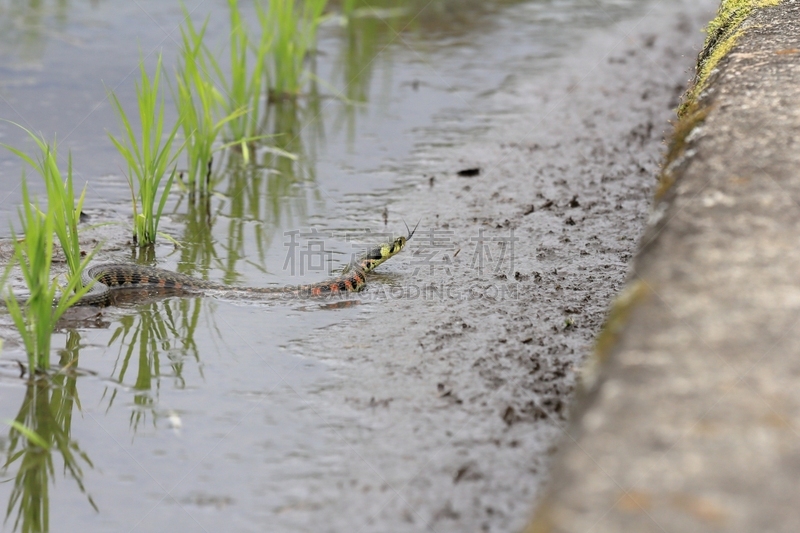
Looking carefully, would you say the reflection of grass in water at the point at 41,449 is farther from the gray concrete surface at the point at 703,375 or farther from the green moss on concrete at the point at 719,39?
the green moss on concrete at the point at 719,39

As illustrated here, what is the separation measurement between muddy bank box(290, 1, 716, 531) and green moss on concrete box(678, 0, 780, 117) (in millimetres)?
1357

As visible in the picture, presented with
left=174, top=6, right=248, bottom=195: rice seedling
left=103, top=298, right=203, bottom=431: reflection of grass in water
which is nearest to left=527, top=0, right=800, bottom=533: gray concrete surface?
left=103, top=298, right=203, bottom=431: reflection of grass in water

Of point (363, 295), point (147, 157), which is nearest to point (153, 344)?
point (363, 295)

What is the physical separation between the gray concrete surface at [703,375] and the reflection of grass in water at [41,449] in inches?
89.1

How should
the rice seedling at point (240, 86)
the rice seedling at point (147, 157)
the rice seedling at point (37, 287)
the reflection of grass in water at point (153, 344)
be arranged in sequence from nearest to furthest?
the rice seedling at point (37, 287) < the reflection of grass in water at point (153, 344) < the rice seedling at point (147, 157) < the rice seedling at point (240, 86)

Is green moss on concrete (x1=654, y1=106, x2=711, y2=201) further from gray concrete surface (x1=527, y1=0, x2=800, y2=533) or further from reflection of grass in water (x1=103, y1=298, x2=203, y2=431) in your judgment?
reflection of grass in water (x1=103, y1=298, x2=203, y2=431)

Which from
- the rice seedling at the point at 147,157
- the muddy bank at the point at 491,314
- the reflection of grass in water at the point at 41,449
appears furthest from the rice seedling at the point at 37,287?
the rice seedling at the point at 147,157

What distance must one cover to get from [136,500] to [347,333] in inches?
71.0

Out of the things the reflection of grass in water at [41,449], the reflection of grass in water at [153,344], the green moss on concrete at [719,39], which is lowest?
the reflection of grass in water at [41,449]

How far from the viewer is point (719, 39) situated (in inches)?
207

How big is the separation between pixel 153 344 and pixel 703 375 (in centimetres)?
339

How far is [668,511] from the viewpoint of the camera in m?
1.99

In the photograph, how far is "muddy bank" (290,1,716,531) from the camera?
11.1 ft

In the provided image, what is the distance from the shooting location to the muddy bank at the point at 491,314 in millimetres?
3396
